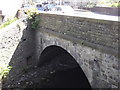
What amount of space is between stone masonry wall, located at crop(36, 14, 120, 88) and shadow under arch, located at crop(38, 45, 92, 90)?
2.89 m

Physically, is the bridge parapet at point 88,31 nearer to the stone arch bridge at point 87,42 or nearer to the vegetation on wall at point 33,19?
the stone arch bridge at point 87,42

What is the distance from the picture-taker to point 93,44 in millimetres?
7352

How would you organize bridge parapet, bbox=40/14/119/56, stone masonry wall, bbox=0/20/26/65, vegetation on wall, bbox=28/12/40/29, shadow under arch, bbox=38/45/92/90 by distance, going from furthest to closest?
vegetation on wall, bbox=28/12/40/29
shadow under arch, bbox=38/45/92/90
stone masonry wall, bbox=0/20/26/65
bridge parapet, bbox=40/14/119/56

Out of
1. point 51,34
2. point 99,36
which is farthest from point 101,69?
point 51,34

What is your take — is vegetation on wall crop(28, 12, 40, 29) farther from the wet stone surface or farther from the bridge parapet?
the wet stone surface

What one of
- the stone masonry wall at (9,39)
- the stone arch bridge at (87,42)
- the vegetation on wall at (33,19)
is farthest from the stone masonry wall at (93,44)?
the stone masonry wall at (9,39)

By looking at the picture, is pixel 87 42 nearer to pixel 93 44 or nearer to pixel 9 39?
pixel 93 44

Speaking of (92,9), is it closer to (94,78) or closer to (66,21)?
(66,21)

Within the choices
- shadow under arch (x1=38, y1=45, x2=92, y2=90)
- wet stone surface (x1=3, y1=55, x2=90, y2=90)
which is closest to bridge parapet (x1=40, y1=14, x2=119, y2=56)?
shadow under arch (x1=38, y1=45, x2=92, y2=90)

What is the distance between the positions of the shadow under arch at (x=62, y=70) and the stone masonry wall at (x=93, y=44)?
9.49 feet

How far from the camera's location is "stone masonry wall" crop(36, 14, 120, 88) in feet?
21.6

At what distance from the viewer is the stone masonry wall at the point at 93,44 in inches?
259

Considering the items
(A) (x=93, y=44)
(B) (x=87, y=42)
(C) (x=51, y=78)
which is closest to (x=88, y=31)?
(B) (x=87, y=42)

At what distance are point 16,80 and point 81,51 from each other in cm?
559
